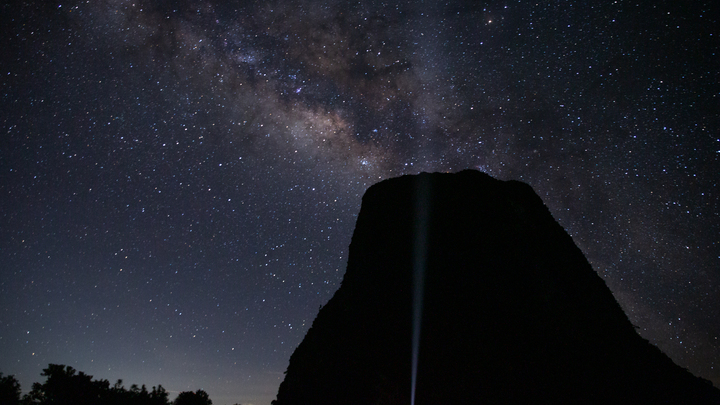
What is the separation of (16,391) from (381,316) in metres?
34.7

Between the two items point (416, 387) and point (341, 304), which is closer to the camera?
point (416, 387)

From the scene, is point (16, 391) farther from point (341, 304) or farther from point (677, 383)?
point (677, 383)

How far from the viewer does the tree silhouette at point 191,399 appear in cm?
3225

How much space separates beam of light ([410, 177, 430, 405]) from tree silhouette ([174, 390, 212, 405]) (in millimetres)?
33716

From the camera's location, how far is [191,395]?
32.7 metres

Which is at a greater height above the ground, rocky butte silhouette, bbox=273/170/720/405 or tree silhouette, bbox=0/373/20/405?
rocky butte silhouette, bbox=273/170/720/405

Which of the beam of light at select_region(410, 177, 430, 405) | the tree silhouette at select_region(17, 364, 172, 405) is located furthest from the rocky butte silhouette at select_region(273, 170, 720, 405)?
the tree silhouette at select_region(17, 364, 172, 405)

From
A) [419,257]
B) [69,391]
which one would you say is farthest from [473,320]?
[69,391]

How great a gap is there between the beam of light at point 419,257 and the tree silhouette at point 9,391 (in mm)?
33908

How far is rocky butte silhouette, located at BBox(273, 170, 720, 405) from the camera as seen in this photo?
775 cm

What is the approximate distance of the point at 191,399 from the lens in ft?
106

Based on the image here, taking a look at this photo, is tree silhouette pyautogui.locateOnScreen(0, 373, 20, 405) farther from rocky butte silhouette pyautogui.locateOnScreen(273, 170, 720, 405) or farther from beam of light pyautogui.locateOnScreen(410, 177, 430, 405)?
beam of light pyautogui.locateOnScreen(410, 177, 430, 405)

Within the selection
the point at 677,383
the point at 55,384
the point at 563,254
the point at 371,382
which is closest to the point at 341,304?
the point at 371,382

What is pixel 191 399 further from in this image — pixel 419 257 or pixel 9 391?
pixel 419 257
